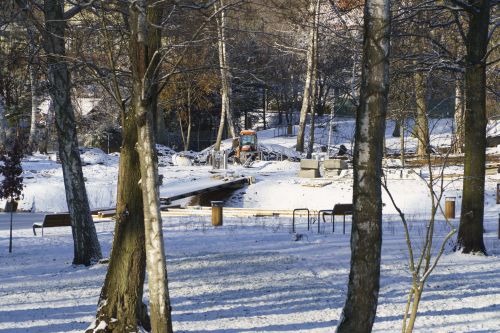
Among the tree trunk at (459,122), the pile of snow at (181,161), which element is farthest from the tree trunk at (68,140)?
the pile of snow at (181,161)

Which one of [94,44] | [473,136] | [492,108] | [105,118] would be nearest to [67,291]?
[94,44]

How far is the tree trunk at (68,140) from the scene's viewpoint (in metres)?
11.6

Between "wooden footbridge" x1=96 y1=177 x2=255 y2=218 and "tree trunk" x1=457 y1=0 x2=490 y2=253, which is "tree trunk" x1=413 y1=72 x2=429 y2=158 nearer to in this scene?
"tree trunk" x1=457 y1=0 x2=490 y2=253

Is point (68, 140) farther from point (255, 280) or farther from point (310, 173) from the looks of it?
point (310, 173)

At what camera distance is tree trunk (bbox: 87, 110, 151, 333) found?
759 centimetres

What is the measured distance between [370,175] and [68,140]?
7227mm

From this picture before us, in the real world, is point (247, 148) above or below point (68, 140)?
above

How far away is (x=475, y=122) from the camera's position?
12242 mm

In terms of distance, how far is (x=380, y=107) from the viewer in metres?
6.27

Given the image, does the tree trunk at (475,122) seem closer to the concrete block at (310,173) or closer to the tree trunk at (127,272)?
the tree trunk at (127,272)

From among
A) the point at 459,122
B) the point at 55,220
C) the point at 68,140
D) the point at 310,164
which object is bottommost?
the point at 55,220

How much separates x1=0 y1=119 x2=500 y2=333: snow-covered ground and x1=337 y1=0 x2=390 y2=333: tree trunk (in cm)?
162

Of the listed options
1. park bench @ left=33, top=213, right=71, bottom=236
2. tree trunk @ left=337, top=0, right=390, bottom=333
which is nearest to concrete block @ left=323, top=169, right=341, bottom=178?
park bench @ left=33, top=213, right=71, bottom=236

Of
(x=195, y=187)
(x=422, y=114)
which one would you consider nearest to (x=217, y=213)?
(x=195, y=187)
